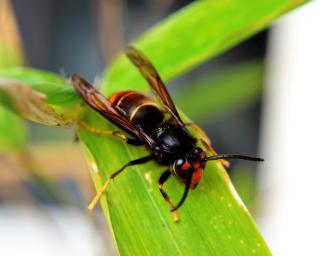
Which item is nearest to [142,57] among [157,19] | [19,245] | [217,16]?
[217,16]

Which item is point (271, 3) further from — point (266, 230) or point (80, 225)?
point (80, 225)

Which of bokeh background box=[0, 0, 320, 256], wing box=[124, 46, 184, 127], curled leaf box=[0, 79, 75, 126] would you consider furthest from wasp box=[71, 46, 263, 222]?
bokeh background box=[0, 0, 320, 256]

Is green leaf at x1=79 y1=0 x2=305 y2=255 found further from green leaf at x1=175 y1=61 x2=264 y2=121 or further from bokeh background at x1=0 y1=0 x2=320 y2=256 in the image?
green leaf at x1=175 y1=61 x2=264 y2=121

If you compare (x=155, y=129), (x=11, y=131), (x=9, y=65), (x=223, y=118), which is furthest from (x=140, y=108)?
(x=223, y=118)

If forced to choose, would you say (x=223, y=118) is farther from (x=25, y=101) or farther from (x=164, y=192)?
(x=25, y=101)

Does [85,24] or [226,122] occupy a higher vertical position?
[85,24]

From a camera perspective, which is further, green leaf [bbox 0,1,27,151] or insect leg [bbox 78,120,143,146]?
green leaf [bbox 0,1,27,151]

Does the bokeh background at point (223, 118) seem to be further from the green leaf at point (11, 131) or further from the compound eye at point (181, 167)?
the compound eye at point (181, 167)
